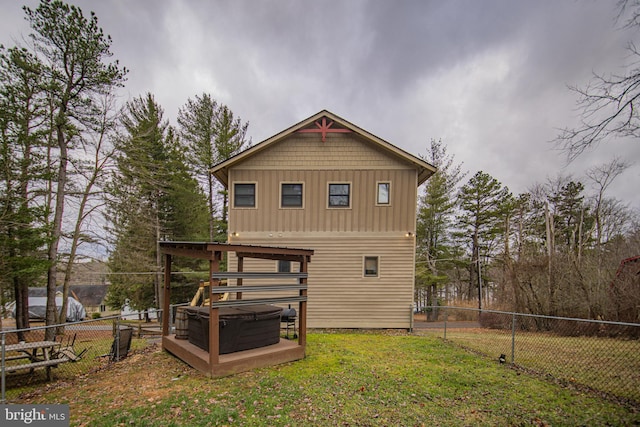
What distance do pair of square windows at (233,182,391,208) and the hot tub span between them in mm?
4757

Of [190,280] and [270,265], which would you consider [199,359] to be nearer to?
[270,265]

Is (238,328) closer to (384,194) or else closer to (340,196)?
(340,196)

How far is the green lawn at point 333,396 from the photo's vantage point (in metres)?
3.54

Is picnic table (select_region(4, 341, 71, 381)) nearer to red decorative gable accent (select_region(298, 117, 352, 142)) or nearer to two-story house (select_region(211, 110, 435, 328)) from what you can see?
two-story house (select_region(211, 110, 435, 328))

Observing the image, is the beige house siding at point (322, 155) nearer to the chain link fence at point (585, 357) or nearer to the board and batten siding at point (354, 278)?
the board and batten siding at point (354, 278)

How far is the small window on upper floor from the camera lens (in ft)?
32.9

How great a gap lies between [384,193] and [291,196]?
3456mm

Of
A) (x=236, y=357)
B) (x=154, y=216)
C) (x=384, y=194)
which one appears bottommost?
(x=236, y=357)

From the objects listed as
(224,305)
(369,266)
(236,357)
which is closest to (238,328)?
(236,357)

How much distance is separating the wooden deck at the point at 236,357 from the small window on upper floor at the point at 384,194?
5917mm

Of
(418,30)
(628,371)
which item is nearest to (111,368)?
(628,371)

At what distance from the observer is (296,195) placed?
10062mm

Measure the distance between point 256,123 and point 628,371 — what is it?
2090 cm

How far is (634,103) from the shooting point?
384cm
